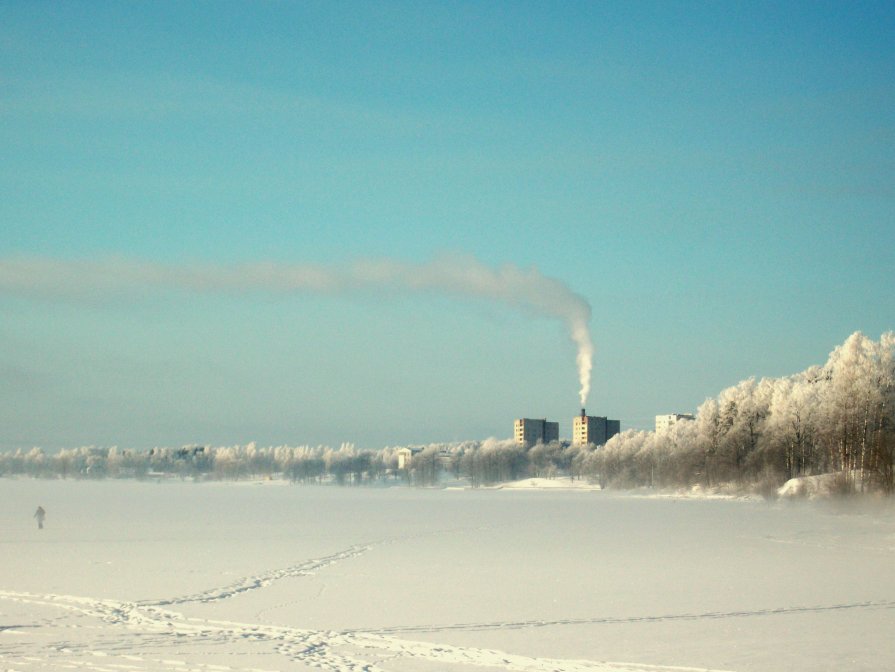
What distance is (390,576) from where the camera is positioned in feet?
90.2

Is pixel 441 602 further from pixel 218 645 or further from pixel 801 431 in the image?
pixel 801 431

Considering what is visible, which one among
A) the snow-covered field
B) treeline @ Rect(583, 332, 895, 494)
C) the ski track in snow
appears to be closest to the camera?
the ski track in snow

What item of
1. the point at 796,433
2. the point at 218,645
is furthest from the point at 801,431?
the point at 218,645

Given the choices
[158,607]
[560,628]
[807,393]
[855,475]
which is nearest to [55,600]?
[158,607]

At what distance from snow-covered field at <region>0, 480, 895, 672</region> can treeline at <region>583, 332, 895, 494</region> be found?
31.3m

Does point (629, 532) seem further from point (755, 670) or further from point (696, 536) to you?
point (755, 670)

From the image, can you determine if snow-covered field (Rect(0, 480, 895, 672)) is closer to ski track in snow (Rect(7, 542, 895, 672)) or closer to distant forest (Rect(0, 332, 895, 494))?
ski track in snow (Rect(7, 542, 895, 672))

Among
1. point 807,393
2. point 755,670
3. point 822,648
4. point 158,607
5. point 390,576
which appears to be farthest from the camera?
point 807,393

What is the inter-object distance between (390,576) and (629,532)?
23.0 m

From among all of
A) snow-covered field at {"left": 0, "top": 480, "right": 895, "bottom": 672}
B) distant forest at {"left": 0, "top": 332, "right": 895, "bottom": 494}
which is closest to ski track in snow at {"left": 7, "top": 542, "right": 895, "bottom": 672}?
snow-covered field at {"left": 0, "top": 480, "right": 895, "bottom": 672}

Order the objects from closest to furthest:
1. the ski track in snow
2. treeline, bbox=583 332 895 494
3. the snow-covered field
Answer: the ski track in snow → the snow-covered field → treeline, bbox=583 332 895 494

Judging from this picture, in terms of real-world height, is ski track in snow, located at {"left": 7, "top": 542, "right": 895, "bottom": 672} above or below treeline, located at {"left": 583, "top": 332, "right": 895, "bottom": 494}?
below

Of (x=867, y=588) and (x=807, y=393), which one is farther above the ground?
(x=807, y=393)

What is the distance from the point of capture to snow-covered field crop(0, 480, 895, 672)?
53.6 ft
